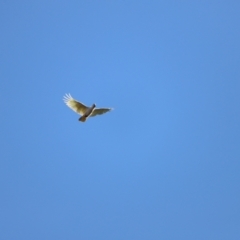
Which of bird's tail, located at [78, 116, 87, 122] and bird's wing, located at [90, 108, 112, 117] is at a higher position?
bird's wing, located at [90, 108, 112, 117]

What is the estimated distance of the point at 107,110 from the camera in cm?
2611

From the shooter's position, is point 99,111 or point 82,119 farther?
point 99,111

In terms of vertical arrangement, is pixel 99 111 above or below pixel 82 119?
above

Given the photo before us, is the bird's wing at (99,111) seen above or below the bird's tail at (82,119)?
above

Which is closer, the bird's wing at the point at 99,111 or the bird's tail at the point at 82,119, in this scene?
the bird's tail at the point at 82,119

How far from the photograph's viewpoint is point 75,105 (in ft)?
83.4

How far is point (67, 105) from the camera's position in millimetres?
25516

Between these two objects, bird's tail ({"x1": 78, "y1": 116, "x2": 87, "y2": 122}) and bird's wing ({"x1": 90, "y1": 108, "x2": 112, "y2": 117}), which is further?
bird's wing ({"x1": 90, "y1": 108, "x2": 112, "y2": 117})

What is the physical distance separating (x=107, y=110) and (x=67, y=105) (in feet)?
7.52

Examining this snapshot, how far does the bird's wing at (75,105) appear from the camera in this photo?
25312mm

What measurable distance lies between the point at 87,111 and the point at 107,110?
1.39 m

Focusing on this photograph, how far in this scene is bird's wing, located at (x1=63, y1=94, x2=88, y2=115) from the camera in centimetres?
2531

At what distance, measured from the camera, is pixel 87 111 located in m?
25.2
